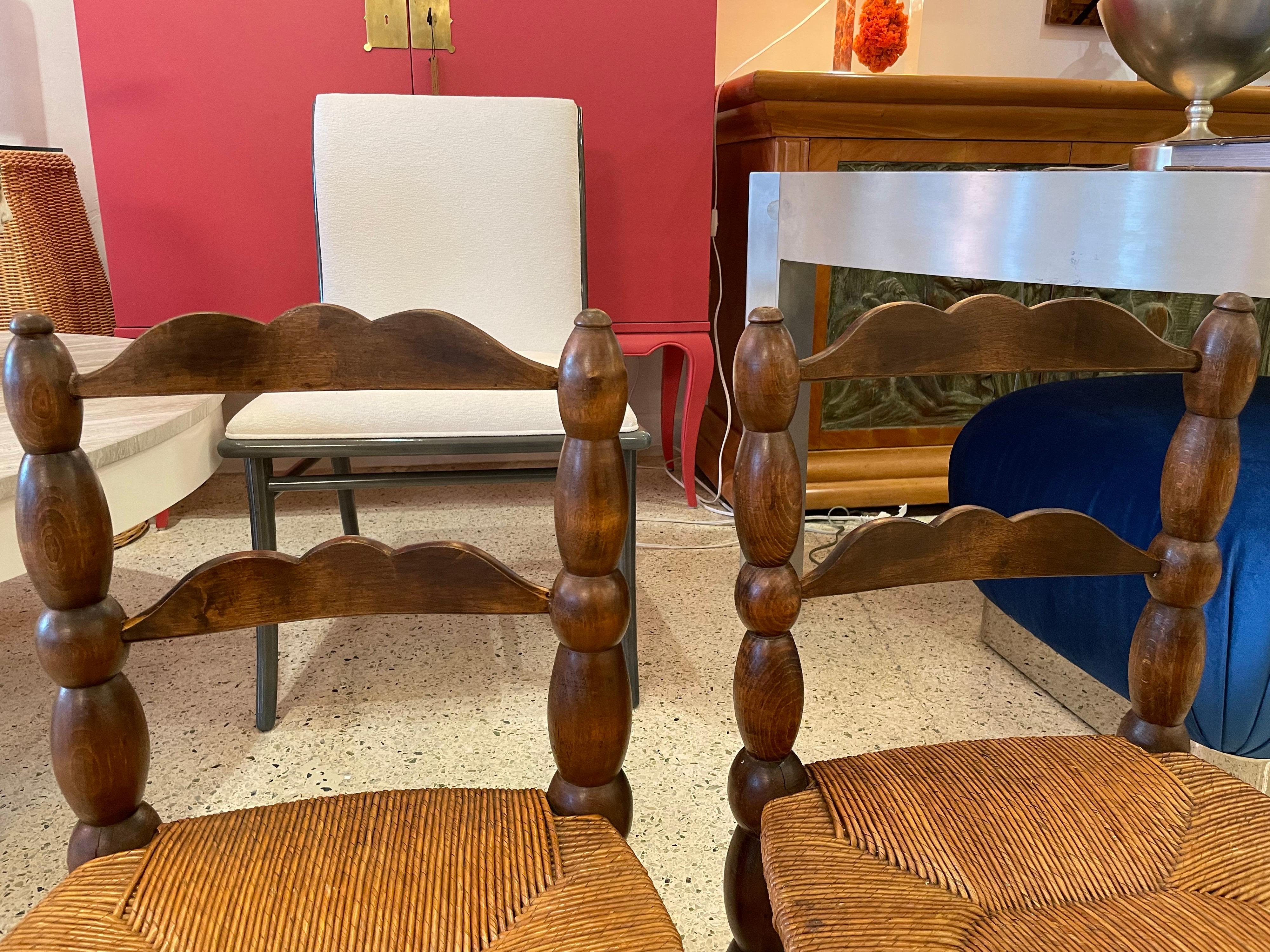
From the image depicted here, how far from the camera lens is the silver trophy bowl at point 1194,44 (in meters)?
0.89

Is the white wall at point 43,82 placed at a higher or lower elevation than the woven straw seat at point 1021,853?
higher

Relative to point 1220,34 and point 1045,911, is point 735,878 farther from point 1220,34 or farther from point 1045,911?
point 1220,34

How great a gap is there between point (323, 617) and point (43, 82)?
2410 millimetres

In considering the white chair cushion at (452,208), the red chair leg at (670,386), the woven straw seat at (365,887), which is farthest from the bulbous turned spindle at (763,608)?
the red chair leg at (670,386)

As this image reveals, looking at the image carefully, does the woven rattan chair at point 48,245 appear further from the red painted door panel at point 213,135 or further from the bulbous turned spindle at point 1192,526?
the bulbous turned spindle at point 1192,526

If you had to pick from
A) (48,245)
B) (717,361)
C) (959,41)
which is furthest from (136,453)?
(959,41)

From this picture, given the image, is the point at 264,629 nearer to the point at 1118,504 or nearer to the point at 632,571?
the point at 632,571

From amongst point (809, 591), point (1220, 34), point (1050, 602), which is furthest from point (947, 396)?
point (809, 591)

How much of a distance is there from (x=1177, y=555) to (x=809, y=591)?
27 cm

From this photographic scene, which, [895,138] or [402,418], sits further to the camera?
[895,138]

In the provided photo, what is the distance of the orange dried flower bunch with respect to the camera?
2.21m

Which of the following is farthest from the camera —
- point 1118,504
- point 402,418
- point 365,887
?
point 402,418

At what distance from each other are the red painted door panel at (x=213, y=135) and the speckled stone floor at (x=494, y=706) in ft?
1.96

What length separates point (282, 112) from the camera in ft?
6.40
